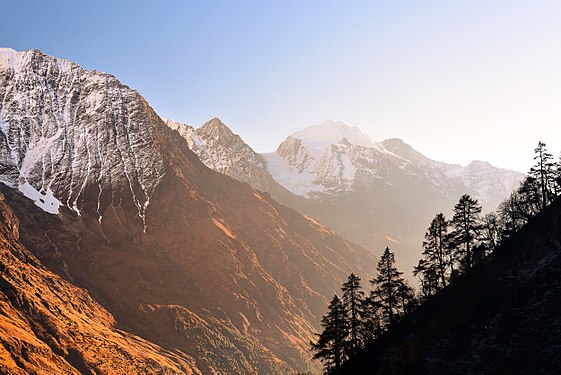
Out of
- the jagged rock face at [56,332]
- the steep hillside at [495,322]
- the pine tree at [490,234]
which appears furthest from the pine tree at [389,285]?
the jagged rock face at [56,332]

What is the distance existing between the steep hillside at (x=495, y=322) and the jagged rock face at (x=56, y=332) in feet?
270

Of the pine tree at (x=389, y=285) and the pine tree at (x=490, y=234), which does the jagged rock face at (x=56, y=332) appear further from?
the pine tree at (x=490, y=234)

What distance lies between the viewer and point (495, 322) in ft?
148

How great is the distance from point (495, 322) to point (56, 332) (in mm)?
111736

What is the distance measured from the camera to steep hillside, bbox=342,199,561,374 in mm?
39719

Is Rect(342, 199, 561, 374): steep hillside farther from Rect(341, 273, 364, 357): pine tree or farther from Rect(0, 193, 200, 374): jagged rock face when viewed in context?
Rect(0, 193, 200, 374): jagged rock face

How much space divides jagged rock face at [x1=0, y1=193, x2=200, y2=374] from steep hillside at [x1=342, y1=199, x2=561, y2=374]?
3244 inches

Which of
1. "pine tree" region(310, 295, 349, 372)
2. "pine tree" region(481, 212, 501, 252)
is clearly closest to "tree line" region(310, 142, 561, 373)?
"pine tree" region(310, 295, 349, 372)

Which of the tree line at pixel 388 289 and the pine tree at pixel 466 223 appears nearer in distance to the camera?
the tree line at pixel 388 289

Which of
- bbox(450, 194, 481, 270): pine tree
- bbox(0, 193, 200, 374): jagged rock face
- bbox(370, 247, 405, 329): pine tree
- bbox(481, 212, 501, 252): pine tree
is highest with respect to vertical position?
bbox(481, 212, 501, 252): pine tree

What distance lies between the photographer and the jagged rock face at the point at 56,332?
112688mm

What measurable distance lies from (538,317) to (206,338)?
443 ft

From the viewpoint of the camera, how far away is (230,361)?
156875mm

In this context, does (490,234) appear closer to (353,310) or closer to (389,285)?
(389,285)
